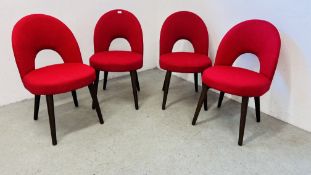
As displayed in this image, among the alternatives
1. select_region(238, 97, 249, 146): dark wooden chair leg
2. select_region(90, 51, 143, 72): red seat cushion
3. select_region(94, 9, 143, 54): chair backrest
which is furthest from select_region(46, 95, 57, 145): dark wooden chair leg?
select_region(238, 97, 249, 146): dark wooden chair leg

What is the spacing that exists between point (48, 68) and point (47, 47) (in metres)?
0.18

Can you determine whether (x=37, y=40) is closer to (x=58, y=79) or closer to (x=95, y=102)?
(x=58, y=79)

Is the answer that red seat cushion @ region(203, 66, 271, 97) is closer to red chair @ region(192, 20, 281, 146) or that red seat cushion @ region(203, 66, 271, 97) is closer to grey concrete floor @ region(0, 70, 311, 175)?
red chair @ region(192, 20, 281, 146)

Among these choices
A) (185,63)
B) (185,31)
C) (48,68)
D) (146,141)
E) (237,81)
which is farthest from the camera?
(185,31)

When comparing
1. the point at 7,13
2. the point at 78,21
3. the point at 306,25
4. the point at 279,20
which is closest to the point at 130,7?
the point at 78,21

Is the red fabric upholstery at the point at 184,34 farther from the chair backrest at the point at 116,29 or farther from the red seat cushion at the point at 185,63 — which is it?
the chair backrest at the point at 116,29

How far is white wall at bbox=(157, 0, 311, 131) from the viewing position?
1979mm

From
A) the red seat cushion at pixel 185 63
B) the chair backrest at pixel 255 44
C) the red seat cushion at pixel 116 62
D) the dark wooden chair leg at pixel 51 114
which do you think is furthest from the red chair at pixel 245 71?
the dark wooden chair leg at pixel 51 114

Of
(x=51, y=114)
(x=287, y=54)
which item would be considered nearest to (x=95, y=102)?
(x=51, y=114)

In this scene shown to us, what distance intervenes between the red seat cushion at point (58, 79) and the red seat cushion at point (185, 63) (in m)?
0.62

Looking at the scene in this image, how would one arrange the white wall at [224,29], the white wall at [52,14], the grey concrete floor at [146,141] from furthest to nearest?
the white wall at [52,14], the white wall at [224,29], the grey concrete floor at [146,141]

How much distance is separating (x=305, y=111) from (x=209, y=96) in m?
0.86

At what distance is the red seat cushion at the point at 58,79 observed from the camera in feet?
5.85

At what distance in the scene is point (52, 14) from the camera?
2.55 m
